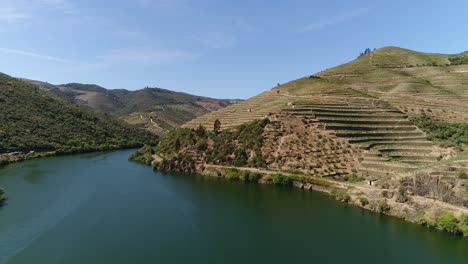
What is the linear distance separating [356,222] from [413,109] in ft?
168

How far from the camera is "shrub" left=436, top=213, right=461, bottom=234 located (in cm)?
4129

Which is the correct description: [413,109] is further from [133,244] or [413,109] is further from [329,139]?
[133,244]

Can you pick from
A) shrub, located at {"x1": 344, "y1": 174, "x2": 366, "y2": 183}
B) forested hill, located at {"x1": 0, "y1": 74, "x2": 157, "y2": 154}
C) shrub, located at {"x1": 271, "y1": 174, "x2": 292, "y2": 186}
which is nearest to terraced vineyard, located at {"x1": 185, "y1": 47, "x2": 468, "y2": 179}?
shrub, located at {"x1": 344, "y1": 174, "x2": 366, "y2": 183}

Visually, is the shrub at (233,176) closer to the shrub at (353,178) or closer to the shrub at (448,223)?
the shrub at (353,178)

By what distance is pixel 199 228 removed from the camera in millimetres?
45719

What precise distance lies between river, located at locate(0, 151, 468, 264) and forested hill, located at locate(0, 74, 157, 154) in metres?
43.3

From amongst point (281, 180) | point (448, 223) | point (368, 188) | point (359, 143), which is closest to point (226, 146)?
point (281, 180)

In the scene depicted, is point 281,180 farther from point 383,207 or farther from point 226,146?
point 383,207

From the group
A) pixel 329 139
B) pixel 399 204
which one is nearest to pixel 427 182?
pixel 399 204

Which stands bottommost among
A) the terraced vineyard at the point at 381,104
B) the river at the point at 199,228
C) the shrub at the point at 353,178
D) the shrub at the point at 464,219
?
the river at the point at 199,228

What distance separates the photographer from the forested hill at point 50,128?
108 m

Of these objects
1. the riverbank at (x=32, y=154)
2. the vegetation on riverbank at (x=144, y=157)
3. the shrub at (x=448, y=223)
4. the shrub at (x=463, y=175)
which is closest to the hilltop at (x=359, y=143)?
the shrub at (x=463, y=175)

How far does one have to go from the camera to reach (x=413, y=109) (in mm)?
85812

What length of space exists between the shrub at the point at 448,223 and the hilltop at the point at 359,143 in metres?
0.57
